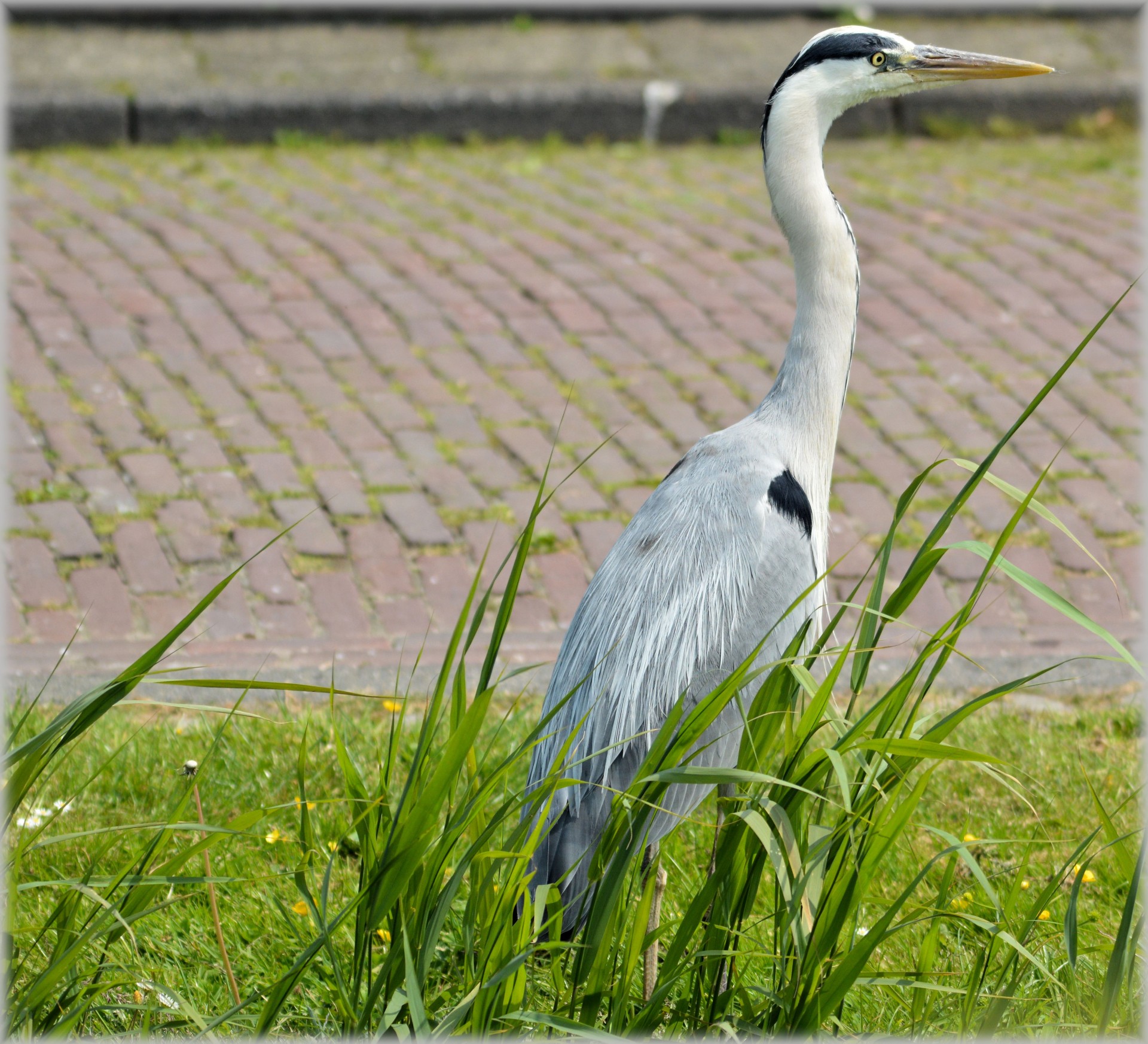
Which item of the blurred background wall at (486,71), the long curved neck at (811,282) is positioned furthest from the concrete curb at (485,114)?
the long curved neck at (811,282)

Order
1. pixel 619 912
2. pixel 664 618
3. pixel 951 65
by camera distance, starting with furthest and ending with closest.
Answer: pixel 951 65
pixel 664 618
pixel 619 912

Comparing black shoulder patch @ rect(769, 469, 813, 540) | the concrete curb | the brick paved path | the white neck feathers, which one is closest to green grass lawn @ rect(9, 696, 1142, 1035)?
the brick paved path

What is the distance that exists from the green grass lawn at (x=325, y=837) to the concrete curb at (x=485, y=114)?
459 centimetres

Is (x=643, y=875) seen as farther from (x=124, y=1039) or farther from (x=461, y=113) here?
(x=461, y=113)

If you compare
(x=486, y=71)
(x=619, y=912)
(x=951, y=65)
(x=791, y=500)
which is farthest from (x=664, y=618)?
(x=486, y=71)

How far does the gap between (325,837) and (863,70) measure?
2.15 metres

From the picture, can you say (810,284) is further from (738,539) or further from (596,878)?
(596,878)

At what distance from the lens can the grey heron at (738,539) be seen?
2740mm

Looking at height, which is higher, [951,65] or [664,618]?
[951,65]

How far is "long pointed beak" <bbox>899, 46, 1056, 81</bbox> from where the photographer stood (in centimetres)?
326

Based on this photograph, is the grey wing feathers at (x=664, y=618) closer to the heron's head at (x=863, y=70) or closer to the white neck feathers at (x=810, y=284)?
the white neck feathers at (x=810, y=284)

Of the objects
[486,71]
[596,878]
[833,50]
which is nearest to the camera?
[596,878]

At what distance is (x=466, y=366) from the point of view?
18.2 ft

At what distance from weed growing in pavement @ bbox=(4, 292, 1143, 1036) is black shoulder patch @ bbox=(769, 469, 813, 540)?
1.63 feet
